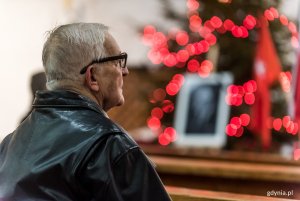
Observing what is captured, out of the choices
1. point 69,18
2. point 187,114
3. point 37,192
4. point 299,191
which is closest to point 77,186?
point 37,192

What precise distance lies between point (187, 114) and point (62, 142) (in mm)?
3683

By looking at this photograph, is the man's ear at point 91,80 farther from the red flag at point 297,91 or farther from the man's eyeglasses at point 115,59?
the red flag at point 297,91

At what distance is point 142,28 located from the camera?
5.61m

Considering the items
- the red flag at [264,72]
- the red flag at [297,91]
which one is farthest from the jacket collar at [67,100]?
the red flag at [264,72]

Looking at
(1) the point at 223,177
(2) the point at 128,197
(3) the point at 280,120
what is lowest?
(3) the point at 280,120

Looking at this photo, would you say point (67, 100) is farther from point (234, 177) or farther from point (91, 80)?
point (234, 177)

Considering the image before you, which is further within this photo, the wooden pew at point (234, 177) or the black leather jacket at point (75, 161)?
the wooden pew at point (234, 177)

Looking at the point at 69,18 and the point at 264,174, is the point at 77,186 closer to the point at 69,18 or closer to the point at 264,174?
the point at 264,174

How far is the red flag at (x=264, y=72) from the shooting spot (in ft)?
14.6

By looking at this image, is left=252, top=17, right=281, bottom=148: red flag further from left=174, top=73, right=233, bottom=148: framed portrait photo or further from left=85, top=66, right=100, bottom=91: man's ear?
left=85, top=66, right=100, bottom=91: man's ear

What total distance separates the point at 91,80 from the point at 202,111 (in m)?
3.54

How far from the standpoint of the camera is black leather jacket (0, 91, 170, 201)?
3.93 ft

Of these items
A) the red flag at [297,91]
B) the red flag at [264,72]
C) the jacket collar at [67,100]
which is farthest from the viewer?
the red flag at [264,72]

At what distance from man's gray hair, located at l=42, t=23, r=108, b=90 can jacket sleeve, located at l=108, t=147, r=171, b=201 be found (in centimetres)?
28
